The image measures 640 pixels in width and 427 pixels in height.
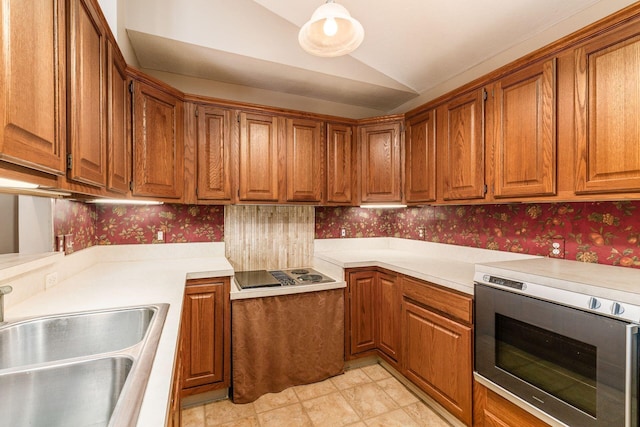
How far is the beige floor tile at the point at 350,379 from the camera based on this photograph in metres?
2.45

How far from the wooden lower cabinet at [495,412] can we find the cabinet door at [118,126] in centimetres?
232

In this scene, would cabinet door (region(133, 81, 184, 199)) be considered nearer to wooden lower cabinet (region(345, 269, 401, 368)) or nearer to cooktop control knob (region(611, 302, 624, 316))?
wooden lower cabinet (region(345, 269, 401, 368))

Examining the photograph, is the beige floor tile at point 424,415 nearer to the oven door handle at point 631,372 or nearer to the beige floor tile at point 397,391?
the beige floor tile at point 397,391

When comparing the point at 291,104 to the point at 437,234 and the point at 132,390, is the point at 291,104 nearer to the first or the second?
the point at 437,234

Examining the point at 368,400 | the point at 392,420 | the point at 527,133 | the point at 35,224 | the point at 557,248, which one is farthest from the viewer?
the point at 368,400

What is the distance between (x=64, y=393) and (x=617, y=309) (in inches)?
74.7

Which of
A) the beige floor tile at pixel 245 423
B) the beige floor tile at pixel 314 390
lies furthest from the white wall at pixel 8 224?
the beige floor tile at pixel 314 390

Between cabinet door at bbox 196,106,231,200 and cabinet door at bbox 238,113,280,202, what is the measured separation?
115 millimetres

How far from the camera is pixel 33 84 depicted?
2.58ft

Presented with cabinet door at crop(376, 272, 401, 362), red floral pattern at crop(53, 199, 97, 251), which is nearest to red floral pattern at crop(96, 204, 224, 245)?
red floral pattern at crop(53, 199, 97, 251)

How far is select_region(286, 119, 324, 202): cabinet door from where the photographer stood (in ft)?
8.98

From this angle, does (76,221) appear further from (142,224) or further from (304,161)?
(304,161)

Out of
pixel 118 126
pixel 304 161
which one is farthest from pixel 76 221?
pixel 304 161

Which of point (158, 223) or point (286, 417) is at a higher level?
point (158, 223)
